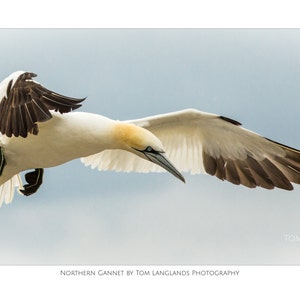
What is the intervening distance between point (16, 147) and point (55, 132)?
46 centimetres

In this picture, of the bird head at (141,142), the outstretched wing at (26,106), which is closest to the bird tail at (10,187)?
the bird head at (141,142)

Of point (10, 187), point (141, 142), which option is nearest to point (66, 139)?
point (141, 142)

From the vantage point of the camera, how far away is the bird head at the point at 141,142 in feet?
23.5

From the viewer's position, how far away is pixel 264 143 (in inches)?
316

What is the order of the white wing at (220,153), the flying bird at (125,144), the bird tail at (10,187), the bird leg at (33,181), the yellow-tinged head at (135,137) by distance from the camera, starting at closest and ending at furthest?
the flying bird at (125,144) < the yellow-tinged head at (135,137) < the white wing at (220,153) < the bird leg at (33,181) < the bird tail at (10,187)

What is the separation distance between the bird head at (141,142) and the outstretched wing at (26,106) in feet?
2.61

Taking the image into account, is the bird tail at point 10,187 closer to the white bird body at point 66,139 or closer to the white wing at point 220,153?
the white wing at point 220,153

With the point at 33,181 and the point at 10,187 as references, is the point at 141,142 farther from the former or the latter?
the point at 10,187

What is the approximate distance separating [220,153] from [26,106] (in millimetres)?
2680

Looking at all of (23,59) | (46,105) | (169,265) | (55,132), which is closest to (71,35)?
(23,59)

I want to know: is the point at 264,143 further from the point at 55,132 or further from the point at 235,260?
the point at 55,132

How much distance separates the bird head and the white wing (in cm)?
62

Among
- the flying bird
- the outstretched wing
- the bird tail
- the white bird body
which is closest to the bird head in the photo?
the flying bird

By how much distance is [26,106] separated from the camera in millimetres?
6246
